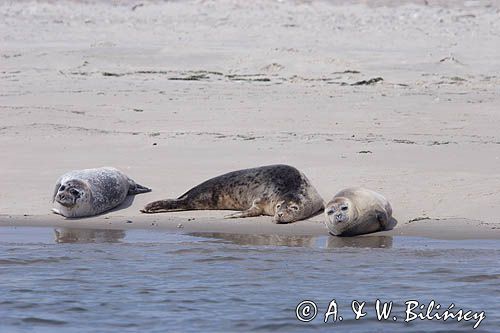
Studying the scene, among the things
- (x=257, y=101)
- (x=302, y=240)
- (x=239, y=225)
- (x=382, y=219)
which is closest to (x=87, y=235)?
(x=239, y=225)

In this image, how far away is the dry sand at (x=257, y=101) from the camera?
→ 28.9 ft

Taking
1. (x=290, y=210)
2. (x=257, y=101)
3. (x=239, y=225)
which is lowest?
(x=239, y=225)

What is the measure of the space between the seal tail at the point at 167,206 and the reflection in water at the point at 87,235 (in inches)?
18.0

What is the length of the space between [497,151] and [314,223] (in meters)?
2.17

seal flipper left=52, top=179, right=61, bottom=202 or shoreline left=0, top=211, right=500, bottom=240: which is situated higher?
seal flipper left=52, top=179, right=61, bottom=202

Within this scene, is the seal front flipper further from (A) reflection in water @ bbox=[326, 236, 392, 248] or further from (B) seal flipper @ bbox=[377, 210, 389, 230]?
(B) seal flipper @ bbox=[377, 210, 389, 230]

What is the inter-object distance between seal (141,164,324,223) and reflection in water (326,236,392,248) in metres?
0.44

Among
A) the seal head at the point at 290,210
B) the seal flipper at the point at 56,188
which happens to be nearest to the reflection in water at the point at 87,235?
the seal flipper at the point at 56,188

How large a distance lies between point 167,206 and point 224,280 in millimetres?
1712

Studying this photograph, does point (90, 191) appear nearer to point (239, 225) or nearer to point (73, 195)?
point (73, 195)

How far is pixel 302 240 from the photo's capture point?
798cm

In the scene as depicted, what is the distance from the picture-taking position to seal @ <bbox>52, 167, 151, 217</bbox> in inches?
334

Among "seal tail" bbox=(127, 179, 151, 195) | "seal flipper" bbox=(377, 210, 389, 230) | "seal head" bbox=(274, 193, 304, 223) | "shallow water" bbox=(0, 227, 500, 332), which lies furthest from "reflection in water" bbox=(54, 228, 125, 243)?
"seal flipper" bbox=(377, 210, 389, 230)

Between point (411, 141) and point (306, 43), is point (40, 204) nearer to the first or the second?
point (411, 141)
